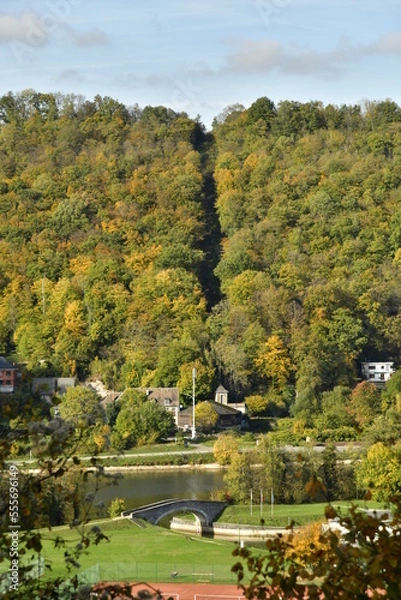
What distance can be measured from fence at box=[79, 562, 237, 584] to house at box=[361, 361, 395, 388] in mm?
27240

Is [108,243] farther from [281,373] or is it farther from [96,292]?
[281,373]

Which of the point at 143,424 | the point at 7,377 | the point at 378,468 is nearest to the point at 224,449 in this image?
the point at 143,424

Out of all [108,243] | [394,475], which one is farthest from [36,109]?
[394,475]

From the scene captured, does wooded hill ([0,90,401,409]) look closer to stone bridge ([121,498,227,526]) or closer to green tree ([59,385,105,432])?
green tree ([59,385,105,432])

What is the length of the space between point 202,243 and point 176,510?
32173mm

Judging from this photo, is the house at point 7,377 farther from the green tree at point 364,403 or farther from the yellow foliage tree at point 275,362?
the green tree at point 364,403

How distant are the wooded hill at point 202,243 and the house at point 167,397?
2.99 ft

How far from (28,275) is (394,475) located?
28.3 metres

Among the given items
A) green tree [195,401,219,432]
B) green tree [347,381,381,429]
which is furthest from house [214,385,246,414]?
green tree [347,381,381,429]

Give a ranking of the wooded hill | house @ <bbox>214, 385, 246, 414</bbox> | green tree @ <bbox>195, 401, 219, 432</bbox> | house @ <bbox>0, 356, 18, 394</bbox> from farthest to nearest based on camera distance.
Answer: the wooded hill
house @ <bbox>0, 356, 18, 394</bbox>
house @ <bbox>214, 385, 246, 414</bbox>
green tree @ <bbox>195, 401, 219, 432</bbox>

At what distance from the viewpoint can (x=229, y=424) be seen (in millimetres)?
45781

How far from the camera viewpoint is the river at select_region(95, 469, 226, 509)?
35.0 m

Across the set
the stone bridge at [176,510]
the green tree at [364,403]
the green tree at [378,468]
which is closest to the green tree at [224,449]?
the green tree at [364,403]

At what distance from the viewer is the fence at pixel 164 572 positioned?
2370 cm
